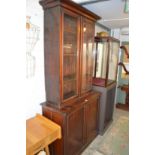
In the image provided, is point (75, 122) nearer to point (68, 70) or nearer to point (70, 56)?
point (68, 70)

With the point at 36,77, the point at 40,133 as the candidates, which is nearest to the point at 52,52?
the point at 36,77

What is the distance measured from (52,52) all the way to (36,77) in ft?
1.34

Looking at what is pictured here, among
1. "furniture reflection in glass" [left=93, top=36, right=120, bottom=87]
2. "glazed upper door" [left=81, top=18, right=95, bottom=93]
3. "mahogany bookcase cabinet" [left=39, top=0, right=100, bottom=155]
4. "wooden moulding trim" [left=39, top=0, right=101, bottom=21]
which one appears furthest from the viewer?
"furniture reflection in glass" [left=93, top=36, right=120, bottom=87]

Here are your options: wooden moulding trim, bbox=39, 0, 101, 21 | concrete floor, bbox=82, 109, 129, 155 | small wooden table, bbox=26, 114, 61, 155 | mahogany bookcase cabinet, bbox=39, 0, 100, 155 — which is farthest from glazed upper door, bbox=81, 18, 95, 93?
concrete floor, bbox=82, 109, 129, 155

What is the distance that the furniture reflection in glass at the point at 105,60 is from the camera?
276cm

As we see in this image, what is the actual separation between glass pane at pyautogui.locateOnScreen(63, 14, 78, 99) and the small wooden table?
418mm

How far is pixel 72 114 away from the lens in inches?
74.4

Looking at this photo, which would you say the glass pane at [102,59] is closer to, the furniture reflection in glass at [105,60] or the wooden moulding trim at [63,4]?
the furniture reflection in glass at [105,60]

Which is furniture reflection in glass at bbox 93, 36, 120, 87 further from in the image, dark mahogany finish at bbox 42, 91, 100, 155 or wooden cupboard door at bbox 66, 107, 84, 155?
wooden cupboard door at bbox 66, 107, 84, 155

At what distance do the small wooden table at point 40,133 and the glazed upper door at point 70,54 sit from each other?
0.41m

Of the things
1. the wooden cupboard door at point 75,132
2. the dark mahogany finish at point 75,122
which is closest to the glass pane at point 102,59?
the dark mahogany finish at point 75,122

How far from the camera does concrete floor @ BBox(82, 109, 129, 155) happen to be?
235cm

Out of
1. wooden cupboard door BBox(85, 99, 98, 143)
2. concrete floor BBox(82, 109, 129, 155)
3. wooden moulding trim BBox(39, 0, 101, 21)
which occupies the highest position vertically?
wooden moulding trim BBox(39, 0, 101, 21)

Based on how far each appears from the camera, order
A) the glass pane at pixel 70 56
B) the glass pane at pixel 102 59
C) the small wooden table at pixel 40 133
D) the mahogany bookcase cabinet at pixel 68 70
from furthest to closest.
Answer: the glass pane at pixel 102 59 < the glass pane at pixel 70 56 < the mahogany bookcase cabinet at pixel 68 70 < the small wooden table at pixel 40 133
